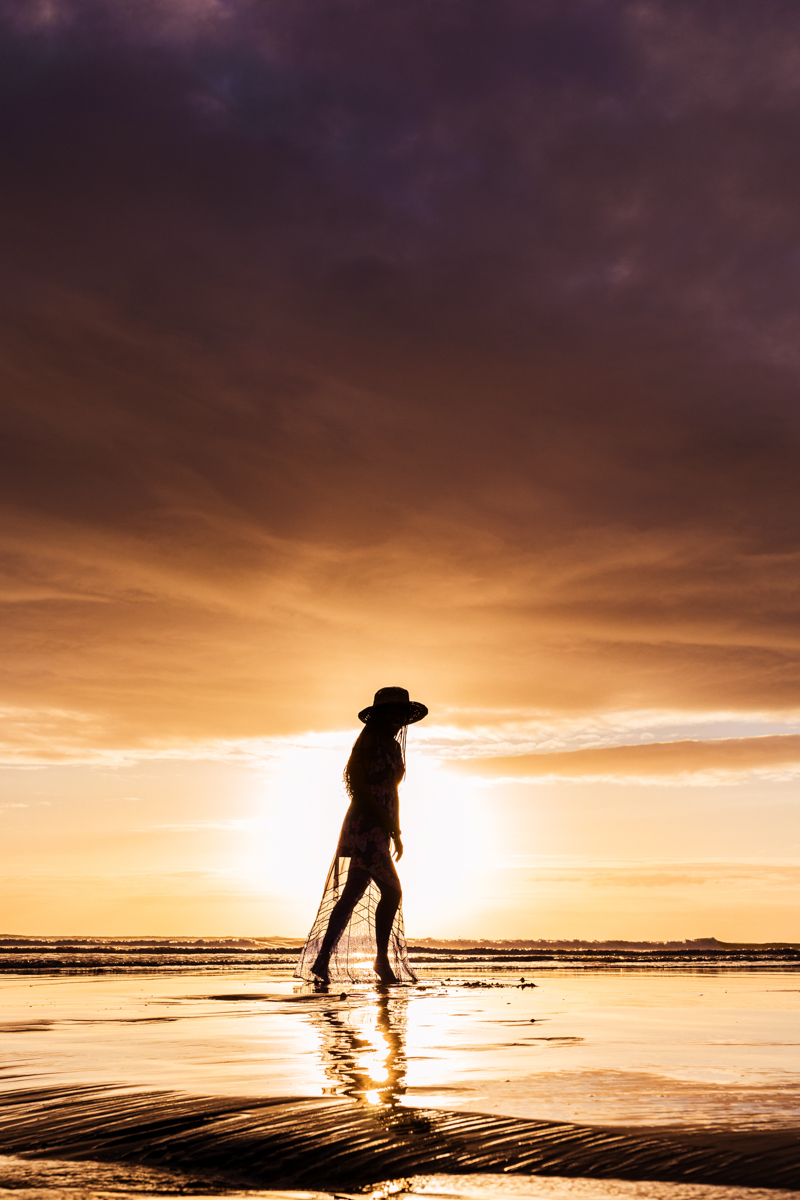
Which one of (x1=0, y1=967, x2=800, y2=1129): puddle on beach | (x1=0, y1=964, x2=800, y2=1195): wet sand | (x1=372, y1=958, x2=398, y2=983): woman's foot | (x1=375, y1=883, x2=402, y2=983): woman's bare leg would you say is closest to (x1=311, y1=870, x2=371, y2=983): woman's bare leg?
(x1=375, y1=883, x2=402, y2=983): woman's bare leg

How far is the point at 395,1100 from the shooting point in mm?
3400

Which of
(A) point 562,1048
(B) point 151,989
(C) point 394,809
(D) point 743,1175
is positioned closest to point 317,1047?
(A) point 562,1048

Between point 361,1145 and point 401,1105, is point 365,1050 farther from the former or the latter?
point 361,1145

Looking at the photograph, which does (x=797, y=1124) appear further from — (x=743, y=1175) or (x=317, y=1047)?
(x=317, y=1047)

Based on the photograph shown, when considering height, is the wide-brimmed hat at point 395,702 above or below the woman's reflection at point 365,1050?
above

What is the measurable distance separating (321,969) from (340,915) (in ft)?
1.99

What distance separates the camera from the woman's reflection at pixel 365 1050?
3615 millimetres

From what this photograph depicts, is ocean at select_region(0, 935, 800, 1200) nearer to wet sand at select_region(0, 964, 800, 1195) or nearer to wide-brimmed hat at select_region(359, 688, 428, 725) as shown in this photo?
wet sand at select_region(0, 964, 800, 1195)

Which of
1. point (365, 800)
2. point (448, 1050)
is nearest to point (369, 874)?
point (365, 800)

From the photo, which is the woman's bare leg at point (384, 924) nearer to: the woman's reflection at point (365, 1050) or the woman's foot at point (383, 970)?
the woman's foot at point (383, 970)

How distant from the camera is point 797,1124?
307 centimetres

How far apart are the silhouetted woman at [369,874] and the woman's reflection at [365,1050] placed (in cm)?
226

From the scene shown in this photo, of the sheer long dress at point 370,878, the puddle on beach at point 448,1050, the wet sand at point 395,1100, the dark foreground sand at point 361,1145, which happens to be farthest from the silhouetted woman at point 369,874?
the dark foreground sand at point 361,1145

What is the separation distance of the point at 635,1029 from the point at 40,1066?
141 inches
